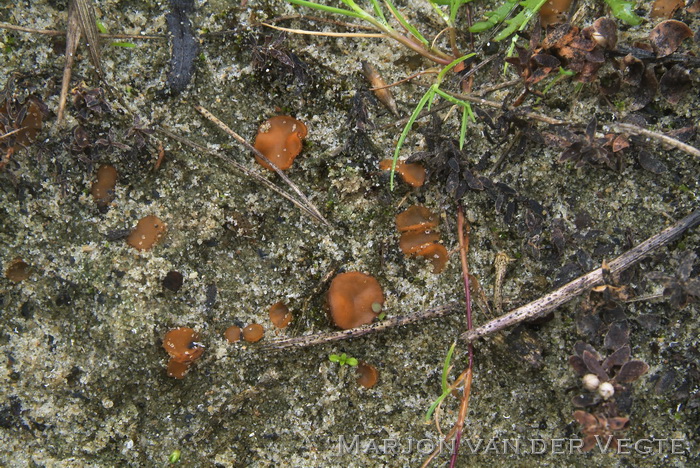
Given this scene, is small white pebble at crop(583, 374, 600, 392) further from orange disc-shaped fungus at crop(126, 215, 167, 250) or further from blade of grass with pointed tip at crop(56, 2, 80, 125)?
blade of grass with pointed tip at crop(56, 2, 80, 125)

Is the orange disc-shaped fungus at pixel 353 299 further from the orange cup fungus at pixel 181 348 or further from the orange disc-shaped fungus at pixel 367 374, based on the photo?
the orange cup fungus at pixel 181 348

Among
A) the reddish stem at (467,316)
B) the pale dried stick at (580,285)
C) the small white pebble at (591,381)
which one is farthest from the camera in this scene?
the reddish stem at (467,316)

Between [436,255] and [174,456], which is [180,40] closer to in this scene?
[436,255]

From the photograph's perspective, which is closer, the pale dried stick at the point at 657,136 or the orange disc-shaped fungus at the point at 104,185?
the pale dried stick at the point at 657,136

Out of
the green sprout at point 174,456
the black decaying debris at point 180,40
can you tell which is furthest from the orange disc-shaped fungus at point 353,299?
the black decaying debris at point 180,40

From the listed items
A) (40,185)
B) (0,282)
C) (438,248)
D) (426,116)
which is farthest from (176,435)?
(426,116)

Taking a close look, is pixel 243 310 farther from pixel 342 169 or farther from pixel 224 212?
pixel 342 169

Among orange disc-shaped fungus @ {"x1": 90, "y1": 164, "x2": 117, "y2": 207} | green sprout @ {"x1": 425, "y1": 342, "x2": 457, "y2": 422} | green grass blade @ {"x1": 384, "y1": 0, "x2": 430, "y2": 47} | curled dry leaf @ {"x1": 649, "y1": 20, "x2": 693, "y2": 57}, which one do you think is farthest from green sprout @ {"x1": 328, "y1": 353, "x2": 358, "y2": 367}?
curled dry leaf @ {"x1": 649, "y1": 20, "x2": 693, "y2": 57}
